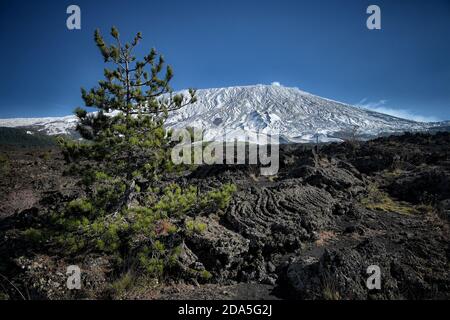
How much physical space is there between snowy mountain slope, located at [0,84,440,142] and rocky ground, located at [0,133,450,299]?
78.5m

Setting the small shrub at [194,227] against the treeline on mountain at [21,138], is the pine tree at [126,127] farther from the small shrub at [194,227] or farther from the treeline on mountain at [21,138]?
the treeline on mountain at [21,138]

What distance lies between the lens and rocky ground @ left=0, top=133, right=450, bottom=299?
446 cm

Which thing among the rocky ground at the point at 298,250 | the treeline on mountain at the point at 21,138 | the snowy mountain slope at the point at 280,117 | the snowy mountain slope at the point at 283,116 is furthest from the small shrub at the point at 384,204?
the treeline on mountain at the point at 21,138

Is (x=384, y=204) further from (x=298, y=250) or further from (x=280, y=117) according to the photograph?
(x=280, y=117)

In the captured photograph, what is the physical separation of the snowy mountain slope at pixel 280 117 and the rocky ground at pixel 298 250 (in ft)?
257

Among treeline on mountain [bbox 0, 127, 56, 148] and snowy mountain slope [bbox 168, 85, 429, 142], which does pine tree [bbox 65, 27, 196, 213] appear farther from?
treeline on mountain [bbox 0, 127, 56, 148]

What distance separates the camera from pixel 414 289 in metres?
4.35

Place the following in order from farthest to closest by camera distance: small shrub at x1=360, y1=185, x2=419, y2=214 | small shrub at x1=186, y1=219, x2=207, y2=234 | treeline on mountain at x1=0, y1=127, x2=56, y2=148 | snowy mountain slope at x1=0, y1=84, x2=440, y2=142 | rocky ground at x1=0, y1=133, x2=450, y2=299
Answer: treeline on mountain at x1=0, y1=127, x2=56, y2=148 → snowy mountain slope at x1=0, y1=84, x2=440, y2=142 → small shrub at x1=360, y1=185, x2=419, y2=214 → small shrub at x1=186, y1=219, x2=207, y2=234 → rocky ground at x1=0, y1=133, x2=450, y2=299

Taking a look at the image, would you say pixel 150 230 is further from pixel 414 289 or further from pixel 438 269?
pixel 438 269

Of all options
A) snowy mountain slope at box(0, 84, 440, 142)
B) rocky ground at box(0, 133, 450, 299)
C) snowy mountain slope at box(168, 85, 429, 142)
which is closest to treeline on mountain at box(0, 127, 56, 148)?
snowy mountain slope at box(0, 84, 440, 142)

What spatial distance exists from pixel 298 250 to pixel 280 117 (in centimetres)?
11800

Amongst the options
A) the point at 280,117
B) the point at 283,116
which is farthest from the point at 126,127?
the point at 283,116

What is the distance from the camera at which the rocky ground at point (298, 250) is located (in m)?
4.46
